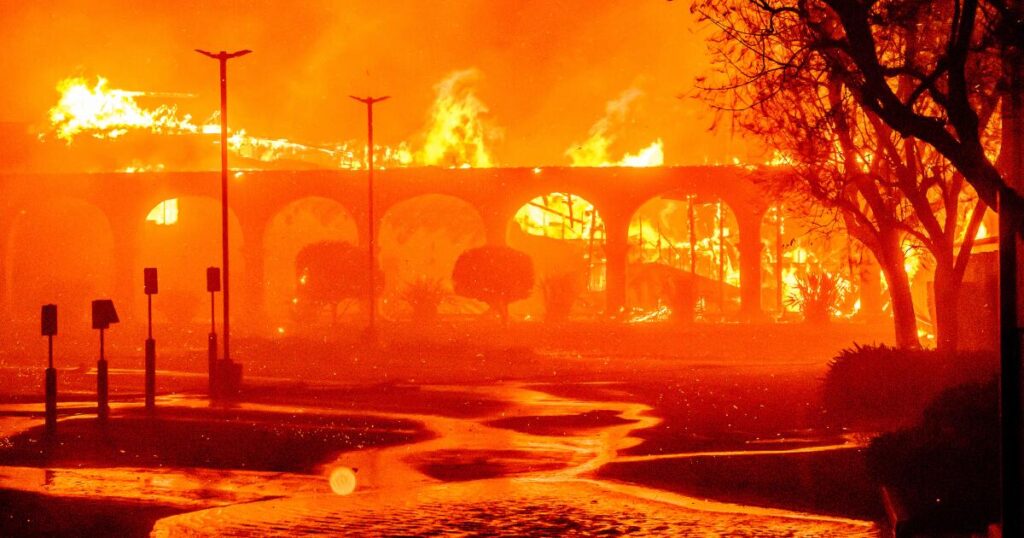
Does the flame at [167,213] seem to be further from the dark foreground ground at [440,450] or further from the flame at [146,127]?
the dark foreground ground at [440,450]

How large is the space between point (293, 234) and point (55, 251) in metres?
12.8

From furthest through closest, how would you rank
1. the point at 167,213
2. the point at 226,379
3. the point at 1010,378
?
the point at 167,213
the point at 226,379
the point at 1010,378

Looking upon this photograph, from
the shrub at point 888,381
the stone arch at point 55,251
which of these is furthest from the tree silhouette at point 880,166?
the stone arch at point 55,251

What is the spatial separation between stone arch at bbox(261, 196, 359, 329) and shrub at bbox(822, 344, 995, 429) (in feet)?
176

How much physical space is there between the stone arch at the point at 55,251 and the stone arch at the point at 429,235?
1482 centimetres

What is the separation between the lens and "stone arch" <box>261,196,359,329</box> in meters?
74.1

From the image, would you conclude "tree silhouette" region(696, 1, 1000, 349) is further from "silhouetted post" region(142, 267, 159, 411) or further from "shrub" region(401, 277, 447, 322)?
"shrub" region(401, 277, 447, 322)

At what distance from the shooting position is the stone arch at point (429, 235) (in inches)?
3063

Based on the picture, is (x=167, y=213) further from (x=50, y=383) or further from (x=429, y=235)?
(x=50, y=383)

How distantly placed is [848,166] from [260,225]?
4956 centimetres

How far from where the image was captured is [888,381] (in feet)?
63.3

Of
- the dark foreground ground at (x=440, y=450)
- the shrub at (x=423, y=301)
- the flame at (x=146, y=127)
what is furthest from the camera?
the flame at (x=146, y=127)

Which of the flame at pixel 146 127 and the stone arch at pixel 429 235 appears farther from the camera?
the flame at pixel 146 127

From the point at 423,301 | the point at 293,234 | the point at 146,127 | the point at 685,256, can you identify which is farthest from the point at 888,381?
the point at 146,127
